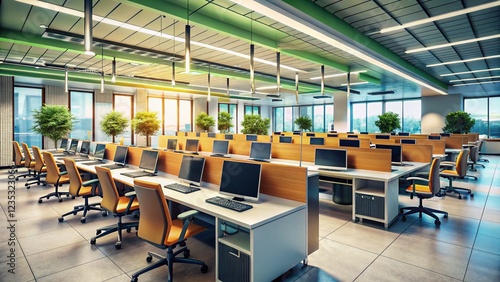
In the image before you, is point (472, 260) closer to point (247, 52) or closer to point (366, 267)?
point (366, 267)

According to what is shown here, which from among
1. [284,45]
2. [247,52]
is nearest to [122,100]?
[247,52]

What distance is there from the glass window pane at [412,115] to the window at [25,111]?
1900 cm

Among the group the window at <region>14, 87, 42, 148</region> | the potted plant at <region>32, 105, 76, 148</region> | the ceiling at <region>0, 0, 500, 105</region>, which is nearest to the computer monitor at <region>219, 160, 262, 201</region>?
the ceiling at <region>0, 0, 500, 105</region>

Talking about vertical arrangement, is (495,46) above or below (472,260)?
above

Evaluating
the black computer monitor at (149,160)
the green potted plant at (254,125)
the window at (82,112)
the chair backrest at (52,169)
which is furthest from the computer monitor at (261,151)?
the window at (82,112)

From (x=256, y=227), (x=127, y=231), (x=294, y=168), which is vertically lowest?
(x=127, y=231)

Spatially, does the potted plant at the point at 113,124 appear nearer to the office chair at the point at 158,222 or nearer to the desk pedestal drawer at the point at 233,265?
the office chair at the point at 158,222

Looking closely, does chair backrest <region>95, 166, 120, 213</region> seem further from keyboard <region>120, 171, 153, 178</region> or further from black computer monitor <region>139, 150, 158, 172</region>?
black computer monitor <region>139, 150, 158, 172</region>

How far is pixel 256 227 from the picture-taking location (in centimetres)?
216

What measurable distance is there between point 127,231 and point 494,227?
525 centimetres

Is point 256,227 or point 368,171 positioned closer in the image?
point 256,227

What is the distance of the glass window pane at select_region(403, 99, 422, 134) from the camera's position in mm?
16270

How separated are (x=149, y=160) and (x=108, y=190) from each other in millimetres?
1081

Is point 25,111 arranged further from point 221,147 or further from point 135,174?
point 135,174
